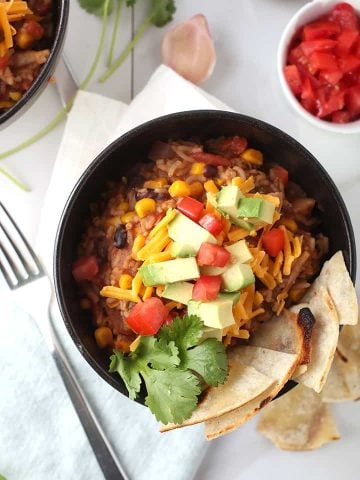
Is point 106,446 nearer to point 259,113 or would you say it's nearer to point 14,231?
point 14,231

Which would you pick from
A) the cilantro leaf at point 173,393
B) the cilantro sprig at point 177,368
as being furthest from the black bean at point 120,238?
the cilantro leaf at point 173,393

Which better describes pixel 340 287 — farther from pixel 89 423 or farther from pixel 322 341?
pixel 89 423

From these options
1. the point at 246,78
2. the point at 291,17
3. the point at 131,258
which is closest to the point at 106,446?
the point at 131,258

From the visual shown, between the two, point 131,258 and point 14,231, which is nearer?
point 131,258

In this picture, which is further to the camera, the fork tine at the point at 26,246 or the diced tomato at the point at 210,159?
the fork tine at the point at 26,246

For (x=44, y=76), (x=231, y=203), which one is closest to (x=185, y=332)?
(x=231, y=203)

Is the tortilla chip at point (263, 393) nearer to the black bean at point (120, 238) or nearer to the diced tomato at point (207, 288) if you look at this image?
the diced tomato at point (207, 288)
